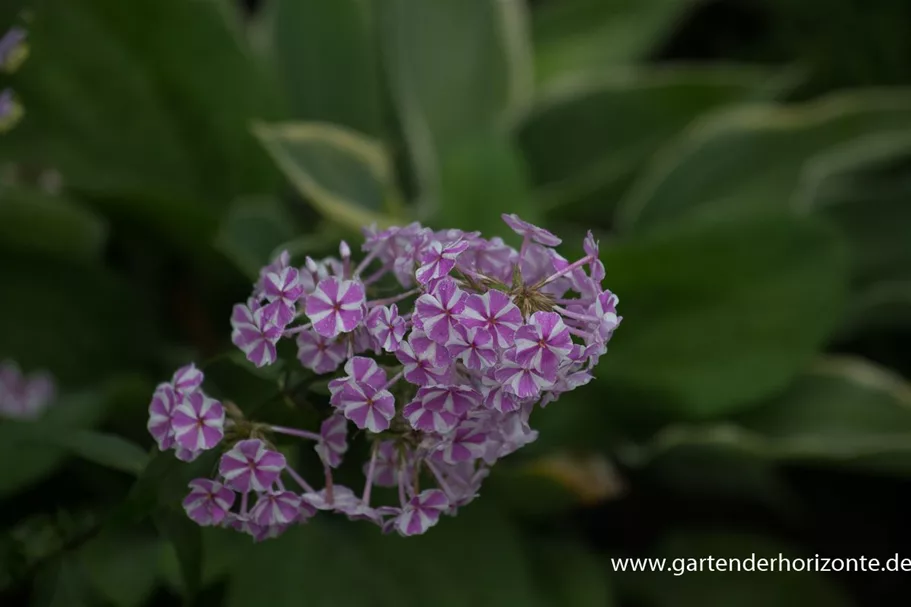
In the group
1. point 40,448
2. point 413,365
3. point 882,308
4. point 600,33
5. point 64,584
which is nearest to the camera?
point 413,365

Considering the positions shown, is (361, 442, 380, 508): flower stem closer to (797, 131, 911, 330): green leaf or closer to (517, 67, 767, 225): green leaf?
(517, 67, 767, 225): green leaf

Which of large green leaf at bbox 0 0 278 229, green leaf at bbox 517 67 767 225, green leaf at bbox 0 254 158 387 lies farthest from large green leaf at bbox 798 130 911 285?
green leaf at bbox 0 254 158 387

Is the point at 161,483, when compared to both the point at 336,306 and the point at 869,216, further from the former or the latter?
the point at 869,216

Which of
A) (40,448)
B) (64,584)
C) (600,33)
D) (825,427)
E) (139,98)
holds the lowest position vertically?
(64,584)

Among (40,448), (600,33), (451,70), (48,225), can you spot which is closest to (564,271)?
(40,448)

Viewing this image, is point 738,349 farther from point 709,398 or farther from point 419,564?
point 419,564

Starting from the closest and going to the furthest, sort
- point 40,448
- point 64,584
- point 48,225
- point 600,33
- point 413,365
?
1. point 413,365
2. point 64,584
3. point 40,448
4. point 48,225
5. point 600,33

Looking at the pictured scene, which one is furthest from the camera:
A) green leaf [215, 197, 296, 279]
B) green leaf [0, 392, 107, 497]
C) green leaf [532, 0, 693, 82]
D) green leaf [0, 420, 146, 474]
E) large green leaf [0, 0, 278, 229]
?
green leaf [532, 0, 693, 82]

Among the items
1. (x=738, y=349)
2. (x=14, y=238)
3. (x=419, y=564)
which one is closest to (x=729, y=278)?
(x=738, y=349)
